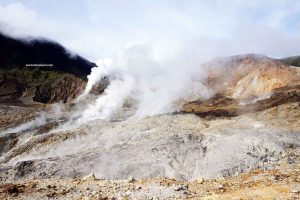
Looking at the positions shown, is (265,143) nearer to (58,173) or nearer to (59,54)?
(58,173)

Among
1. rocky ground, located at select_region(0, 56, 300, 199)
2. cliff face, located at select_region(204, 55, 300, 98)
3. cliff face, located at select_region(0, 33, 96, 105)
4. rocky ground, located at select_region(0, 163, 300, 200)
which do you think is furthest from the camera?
cliff face, located at select_region(0, 33, 96, 105)

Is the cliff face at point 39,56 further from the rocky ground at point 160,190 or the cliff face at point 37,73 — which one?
the rocky ground at point 160,190

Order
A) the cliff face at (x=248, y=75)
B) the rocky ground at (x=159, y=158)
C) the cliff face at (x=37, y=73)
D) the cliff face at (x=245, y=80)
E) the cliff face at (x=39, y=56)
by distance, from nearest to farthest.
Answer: the rocky ground at (x=159, y=158)
the cliff face at (x=245, y=80)
the cliff face at (x=248, y=75)
the cliff face at (x=37, y=73)
the cliff face at (x=39, y=56)

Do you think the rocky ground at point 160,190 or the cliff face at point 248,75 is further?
the cliff face at point 248,75

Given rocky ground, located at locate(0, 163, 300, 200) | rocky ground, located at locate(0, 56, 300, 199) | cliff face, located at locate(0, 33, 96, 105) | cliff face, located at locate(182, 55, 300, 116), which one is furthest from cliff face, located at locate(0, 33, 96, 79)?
rocky ground, located at locate(0, 163, 300, 200)

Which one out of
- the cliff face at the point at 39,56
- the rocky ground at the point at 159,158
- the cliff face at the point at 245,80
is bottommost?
the rocky ground at the point at 159,158

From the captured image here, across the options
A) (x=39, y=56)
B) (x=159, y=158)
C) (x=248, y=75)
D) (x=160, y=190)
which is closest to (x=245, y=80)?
(x=248, y=75)

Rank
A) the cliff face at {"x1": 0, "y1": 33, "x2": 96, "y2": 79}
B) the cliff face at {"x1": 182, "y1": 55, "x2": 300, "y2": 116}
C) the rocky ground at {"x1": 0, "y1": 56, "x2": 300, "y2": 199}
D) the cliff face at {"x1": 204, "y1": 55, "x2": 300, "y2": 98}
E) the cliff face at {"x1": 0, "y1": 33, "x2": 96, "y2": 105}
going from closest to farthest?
the rocky ground at {"x1": 0, "y1": 56, "x2": 300, "y2": 199}, the cliff face at {"x1": 182, "y1": 55, "x2": 300, "y2": 116}, the cliff face at {"x1": 204, "y1": 55, "x2": 300, "y2": 98}, the cliff face at {"x1": 0, "y1": 33, "x2": 96, "y2": 105}, the cliff face at {"x1": 0, "y1": 33, "x2": 96, "y2": 79}

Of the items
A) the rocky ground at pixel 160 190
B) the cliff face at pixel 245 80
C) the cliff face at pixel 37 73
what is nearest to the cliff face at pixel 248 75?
the cliff face at pixel 245 80

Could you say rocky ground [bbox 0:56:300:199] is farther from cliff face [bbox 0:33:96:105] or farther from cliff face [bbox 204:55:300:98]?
cliff face [bbox 0:33:96:105]

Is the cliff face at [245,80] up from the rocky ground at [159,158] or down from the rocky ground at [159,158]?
up

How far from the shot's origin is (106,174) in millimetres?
33812

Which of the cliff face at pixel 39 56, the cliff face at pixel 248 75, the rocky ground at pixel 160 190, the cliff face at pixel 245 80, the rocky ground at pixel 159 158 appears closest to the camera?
the rocky ground at pixel 160 190

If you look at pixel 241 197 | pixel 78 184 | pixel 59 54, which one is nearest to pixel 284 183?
pixel 241 197
